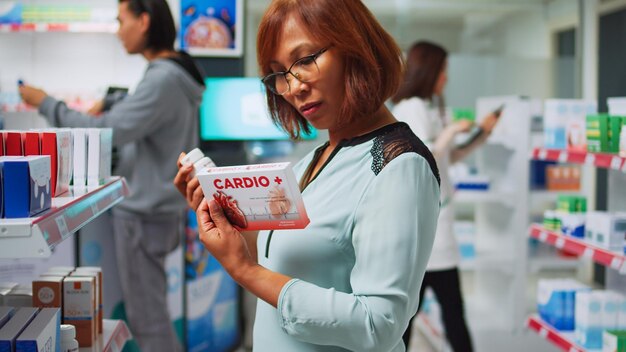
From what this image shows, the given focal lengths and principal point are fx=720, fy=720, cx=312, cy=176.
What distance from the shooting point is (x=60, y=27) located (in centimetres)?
429

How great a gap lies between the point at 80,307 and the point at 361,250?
99cm

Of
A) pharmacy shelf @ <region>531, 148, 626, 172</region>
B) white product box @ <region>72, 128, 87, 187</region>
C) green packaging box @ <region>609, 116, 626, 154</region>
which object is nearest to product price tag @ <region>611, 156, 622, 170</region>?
pharmacy shelf @ <region>531, 148, 626, 172</region>

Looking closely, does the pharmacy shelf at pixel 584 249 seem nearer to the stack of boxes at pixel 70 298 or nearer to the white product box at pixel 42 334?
the stack of boxes at pixel 70 298

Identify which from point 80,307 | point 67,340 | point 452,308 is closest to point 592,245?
point 452,308

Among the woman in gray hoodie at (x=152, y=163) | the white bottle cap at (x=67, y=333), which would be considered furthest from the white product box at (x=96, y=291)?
the woman in gray hoodie at (x=152, y=163)

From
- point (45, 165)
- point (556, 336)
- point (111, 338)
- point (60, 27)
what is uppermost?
point (60, 27)

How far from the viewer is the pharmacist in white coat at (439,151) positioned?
3.86m

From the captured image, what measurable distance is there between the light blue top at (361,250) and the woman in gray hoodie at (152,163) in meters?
1.95

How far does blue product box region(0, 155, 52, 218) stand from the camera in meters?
1.39

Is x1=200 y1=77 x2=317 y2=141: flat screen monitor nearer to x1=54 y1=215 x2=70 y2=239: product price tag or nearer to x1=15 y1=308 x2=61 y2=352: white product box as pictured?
x1=15 y1=308 x2=61 y2=352: white product box

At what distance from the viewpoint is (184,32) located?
473 cm

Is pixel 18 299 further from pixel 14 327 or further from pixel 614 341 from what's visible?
pixel 614 341

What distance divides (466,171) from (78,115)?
3.56 m

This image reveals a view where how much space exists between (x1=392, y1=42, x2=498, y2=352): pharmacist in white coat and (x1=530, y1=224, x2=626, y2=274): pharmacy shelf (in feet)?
1.55
